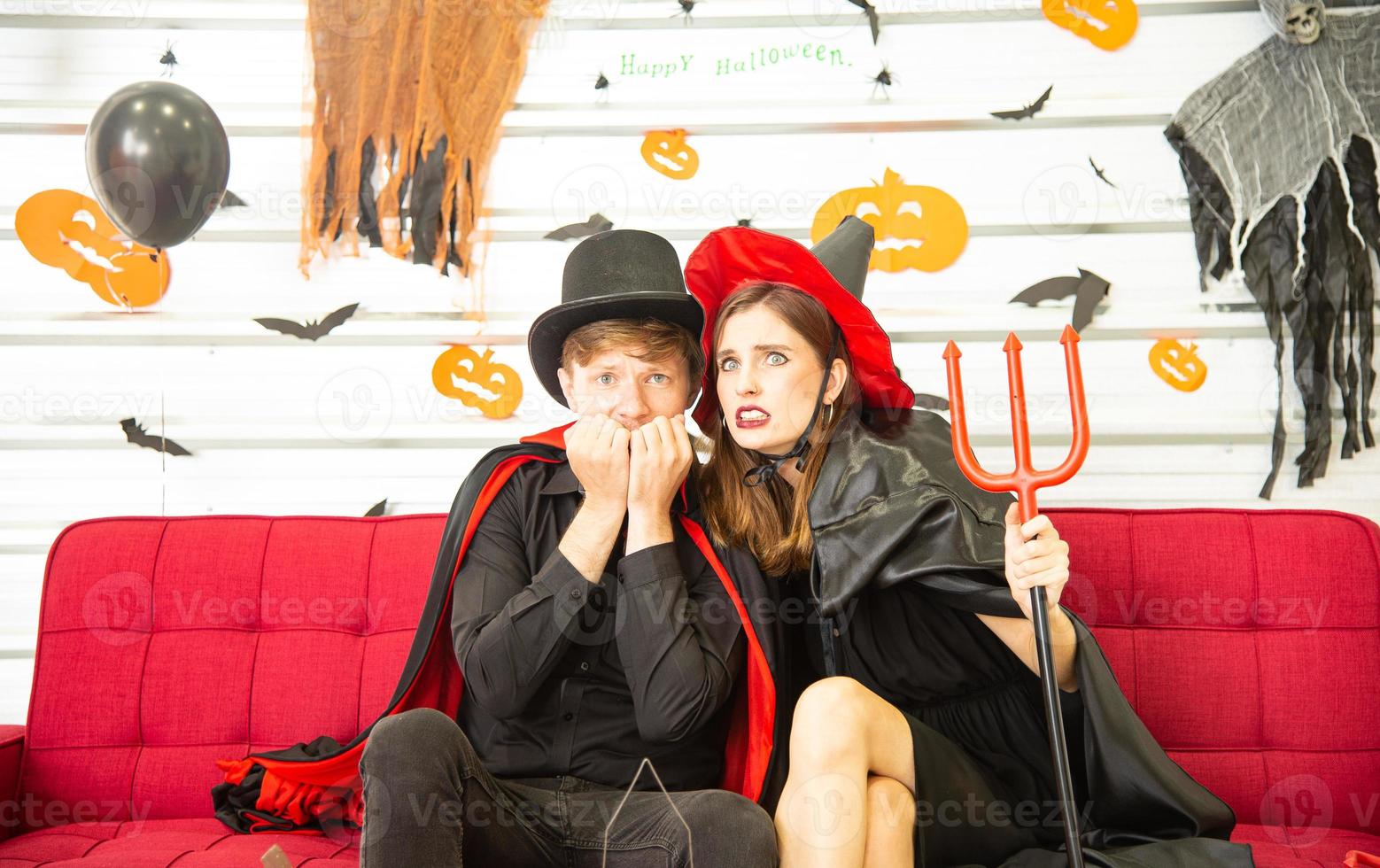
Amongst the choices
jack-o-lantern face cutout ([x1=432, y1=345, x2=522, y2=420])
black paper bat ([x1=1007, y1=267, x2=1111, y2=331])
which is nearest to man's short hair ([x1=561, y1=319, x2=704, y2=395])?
jack-o-lantern face cutout ([x1=432, y1=345, x2=522, y2=420])

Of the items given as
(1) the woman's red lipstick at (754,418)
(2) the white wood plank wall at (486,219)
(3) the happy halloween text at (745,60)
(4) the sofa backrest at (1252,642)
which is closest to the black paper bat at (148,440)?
(2) the white wood plank wall at (486,219)

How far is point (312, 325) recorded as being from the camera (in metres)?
3.04

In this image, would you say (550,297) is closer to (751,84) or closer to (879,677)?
(751,84)

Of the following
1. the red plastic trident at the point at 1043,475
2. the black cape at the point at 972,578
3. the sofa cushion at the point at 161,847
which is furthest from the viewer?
the sofa cushion at the point at 161,847

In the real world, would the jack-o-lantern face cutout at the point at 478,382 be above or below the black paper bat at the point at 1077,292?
below

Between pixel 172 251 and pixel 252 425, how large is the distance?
1.88 feet

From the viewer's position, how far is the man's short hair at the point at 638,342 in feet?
7.13

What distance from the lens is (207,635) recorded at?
2496mm

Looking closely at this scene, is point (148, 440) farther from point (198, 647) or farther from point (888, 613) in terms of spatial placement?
point (888, 613)

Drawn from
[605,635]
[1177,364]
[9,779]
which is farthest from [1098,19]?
[9,779]

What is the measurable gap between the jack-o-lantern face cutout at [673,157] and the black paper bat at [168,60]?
4.73ft

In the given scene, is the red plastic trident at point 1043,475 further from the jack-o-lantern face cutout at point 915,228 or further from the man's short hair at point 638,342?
the jack-o-lantern face cutout at point 915,228

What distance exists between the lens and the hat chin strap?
2164mm

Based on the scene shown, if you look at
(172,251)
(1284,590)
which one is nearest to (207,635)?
(172,251)
